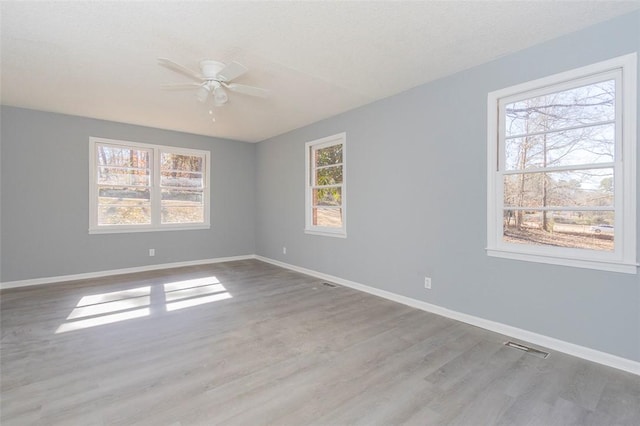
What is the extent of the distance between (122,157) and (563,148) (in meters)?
6.22

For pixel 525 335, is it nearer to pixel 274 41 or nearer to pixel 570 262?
pixel 570 262

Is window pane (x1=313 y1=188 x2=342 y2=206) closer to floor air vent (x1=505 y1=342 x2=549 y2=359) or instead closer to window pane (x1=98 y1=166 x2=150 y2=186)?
floor air vent (x1=505 y1=342 x2=549 y2=359)

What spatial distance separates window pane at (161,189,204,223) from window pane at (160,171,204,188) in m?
0.14

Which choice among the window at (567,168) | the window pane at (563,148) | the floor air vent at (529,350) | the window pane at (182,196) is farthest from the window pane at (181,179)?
the floor air vent at (529,350)

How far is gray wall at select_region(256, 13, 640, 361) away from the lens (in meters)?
2.34

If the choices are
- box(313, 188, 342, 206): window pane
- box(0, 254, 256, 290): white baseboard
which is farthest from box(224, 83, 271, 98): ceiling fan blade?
box(0, 254, 256, 290): white baseboard

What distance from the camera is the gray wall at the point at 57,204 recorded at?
171 inches

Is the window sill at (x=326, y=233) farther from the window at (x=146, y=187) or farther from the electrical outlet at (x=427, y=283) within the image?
the window at (x=146, y=187)

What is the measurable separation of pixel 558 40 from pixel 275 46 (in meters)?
2.43

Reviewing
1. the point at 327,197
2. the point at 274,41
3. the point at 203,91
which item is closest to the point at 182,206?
the point at 327,197

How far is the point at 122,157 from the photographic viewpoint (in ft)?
17.2

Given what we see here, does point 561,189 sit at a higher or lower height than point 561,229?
higher

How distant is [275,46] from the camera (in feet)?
8.70

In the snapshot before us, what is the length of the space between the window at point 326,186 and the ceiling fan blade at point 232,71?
7.18ft
